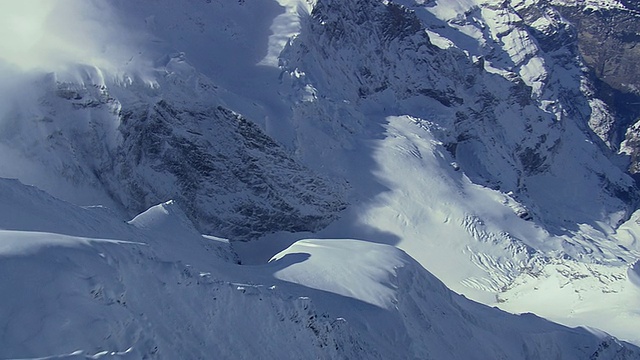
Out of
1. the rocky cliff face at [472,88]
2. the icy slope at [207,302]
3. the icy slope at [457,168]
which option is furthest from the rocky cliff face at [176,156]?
the icy slope at [207,302]

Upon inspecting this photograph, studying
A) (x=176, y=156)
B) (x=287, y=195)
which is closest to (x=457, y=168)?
(x=287, y=195)

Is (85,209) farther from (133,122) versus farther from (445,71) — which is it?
(445,71)

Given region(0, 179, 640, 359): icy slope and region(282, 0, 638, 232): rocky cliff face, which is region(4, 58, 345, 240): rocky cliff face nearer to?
region(282, 0, 638, 232): rocky cliff face

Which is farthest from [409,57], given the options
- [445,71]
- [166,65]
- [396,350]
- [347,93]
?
[396,350]

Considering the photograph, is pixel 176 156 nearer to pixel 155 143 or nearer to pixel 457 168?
pixel 155 143

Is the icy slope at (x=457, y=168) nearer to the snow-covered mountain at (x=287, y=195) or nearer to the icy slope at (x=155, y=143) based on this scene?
the snow-covered mountain at (x=287, y=195)

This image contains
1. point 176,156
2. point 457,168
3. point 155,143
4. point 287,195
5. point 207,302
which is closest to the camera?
point 207,302
